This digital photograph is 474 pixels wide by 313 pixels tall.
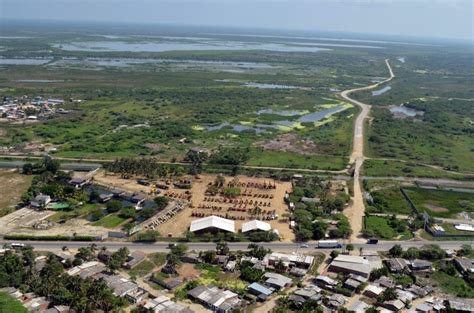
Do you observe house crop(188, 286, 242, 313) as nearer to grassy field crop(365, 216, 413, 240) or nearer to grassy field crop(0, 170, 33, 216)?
grassy field crop(365, 216, 413, 240)

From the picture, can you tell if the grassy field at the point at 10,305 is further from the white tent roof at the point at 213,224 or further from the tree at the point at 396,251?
the tree at the point at 396,251

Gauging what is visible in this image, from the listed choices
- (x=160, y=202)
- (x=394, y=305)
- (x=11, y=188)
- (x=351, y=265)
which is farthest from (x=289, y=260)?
(x=11, y=188)

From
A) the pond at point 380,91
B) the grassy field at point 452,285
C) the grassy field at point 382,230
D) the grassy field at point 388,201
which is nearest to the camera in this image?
the grassy field at point 452,285

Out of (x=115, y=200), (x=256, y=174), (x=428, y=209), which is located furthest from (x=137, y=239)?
(x=428, y=209)

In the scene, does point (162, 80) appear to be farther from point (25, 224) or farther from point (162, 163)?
point (25, 224)

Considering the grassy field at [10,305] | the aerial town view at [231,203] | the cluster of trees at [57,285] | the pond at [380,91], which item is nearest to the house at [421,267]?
the aerial town view at [231,203]
